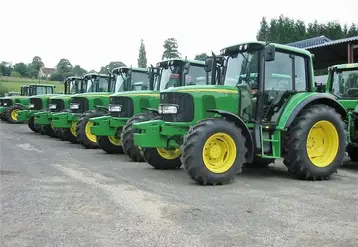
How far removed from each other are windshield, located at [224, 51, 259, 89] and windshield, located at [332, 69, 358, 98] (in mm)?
3287

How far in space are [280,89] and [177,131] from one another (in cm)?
196

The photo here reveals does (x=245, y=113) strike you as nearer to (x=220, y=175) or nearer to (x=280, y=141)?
(x=280, y=141)

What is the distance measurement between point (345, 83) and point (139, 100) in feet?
15.7

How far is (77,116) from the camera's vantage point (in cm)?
1405

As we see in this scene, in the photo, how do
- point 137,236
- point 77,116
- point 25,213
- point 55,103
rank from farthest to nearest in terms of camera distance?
point 55,103, point 77,116, point 25,213, point 137,236

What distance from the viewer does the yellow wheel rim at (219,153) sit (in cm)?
697

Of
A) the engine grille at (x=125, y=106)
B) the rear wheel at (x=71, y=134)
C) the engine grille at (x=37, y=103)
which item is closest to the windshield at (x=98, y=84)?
the rear wheel at (x=71, y=134)

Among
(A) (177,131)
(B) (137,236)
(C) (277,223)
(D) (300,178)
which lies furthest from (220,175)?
(B) (137,236)

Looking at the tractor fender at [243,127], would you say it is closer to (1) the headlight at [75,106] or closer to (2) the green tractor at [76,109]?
(2) the green tractor at [76,109]

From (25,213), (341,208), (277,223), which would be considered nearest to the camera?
(277,223)

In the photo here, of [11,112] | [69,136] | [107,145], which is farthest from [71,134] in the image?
[11,112]

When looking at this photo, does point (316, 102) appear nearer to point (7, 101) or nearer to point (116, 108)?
point (116, 108)

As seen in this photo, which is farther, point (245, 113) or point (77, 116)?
point (77, 116)

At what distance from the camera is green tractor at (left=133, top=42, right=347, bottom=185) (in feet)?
23.3
